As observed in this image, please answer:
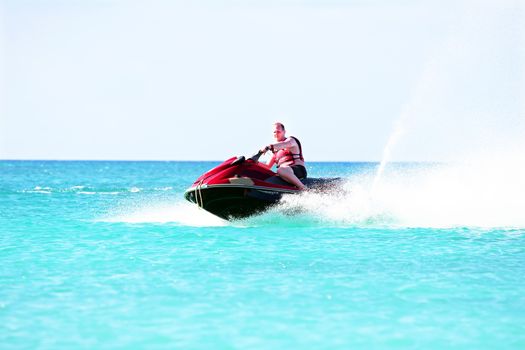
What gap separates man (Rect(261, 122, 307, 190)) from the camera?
11164 mm

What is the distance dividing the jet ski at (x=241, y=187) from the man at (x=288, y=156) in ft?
0.36

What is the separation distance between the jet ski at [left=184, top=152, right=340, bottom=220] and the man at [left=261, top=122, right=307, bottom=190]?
11cm

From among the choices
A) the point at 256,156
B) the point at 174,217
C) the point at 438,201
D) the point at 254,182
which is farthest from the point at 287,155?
the point at 438,201

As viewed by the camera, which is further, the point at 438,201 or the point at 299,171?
the point at 438,201

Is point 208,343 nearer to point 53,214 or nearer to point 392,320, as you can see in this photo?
point 392,320

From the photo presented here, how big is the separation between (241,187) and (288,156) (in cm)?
102

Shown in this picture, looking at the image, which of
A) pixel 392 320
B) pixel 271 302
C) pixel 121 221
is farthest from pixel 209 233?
pixel 392 320

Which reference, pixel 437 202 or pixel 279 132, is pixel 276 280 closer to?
pixel 279 132

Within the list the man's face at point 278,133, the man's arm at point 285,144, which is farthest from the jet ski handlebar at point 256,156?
the man's face at point 278,133

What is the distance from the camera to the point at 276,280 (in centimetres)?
716

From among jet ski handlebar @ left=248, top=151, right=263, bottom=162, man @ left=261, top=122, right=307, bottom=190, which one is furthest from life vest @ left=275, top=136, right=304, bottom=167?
jet ski handlebar @ left=248, top=151, right=263, bottom=162

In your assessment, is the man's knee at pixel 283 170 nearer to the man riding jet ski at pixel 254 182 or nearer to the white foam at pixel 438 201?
the man riding jet ski at pixel 254 182

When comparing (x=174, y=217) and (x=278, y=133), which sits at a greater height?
(x=278, y=133)

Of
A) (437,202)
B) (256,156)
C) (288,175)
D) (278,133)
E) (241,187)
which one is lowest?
(437,202)
